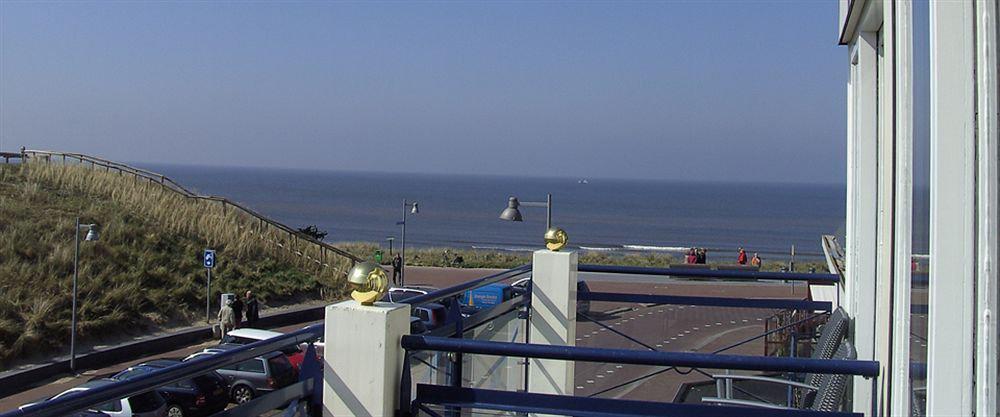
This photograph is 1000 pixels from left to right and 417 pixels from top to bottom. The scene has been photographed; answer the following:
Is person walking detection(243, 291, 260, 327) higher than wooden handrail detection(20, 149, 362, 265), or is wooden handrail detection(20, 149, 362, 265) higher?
wooden handrail detection(20, 149, 362, 265)

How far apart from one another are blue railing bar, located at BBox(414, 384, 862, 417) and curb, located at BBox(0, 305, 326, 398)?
1455cm

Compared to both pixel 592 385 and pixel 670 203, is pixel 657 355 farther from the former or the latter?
pixel 670 203

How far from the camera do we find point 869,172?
5.01m

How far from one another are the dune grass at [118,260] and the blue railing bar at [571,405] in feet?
65.9

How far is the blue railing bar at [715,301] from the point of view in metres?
6.03

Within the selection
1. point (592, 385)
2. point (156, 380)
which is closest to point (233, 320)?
point (592, 385)

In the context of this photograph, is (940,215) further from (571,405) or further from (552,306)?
(552,306)

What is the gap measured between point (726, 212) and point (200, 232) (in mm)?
124610

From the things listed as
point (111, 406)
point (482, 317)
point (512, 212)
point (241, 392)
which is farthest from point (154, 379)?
point (512, 212)

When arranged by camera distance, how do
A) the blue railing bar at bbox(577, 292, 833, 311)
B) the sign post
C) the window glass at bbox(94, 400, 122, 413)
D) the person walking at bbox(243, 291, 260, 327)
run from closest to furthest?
the window glass at bbox(94, 400, 122, 413) → the blue railing bar at bbox(577, 292, 833, 311) → the person walking at bbox(243, 291, 260, 327) → the sign post

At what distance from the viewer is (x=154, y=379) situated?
2432 millimetres

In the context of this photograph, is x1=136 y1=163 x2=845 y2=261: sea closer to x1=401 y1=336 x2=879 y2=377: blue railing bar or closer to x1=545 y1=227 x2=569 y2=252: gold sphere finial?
x1=545 y1=227 x2=569 y2=252: gold sphere finial

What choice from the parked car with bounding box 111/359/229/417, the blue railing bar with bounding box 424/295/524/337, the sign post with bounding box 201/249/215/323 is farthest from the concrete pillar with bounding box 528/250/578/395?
the sign post with bounding box 201/249/215/323

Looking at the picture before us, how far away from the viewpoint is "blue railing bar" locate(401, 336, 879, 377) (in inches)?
119
